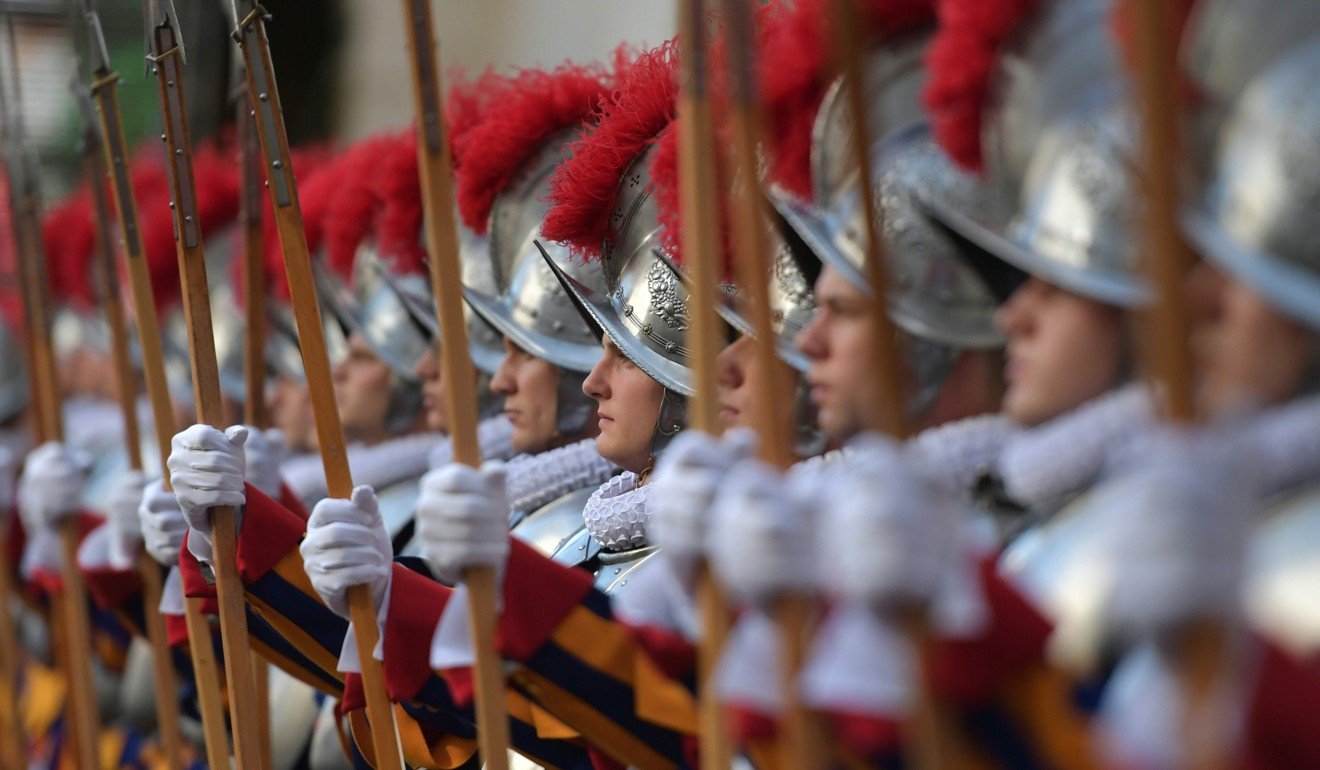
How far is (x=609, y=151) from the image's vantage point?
3.33 meters

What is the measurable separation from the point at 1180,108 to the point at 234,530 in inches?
66.2

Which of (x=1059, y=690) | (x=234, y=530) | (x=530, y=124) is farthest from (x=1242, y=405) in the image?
(x=530, y=124)

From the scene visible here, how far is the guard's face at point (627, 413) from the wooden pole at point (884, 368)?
4.08 feet

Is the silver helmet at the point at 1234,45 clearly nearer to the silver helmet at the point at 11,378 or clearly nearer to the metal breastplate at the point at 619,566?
the metal breastplate at the point at 619,566

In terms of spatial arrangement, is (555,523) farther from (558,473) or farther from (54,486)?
(54,486)

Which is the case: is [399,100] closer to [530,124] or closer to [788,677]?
[530,124]

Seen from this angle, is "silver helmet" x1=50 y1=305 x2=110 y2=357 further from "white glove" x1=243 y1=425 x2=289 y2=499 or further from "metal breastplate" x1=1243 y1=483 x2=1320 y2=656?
"metal breastplate" x1=1243 y1=483 x2=1320 y2=656

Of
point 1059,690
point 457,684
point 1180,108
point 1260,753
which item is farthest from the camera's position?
point 457,684

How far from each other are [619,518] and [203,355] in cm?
73

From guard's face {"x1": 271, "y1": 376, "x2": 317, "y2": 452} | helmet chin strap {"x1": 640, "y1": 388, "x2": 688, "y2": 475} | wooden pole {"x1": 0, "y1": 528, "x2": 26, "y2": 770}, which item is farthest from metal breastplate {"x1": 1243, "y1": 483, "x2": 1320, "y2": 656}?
wooden pole {"x1": 0, "y1": 528, "x2": 26, "y2": 770}

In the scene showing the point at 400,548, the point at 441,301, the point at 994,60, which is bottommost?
the point at 400,548

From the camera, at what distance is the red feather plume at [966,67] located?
239cm

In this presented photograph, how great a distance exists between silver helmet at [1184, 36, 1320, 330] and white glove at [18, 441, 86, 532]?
300 cm

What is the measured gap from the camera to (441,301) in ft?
8.02
